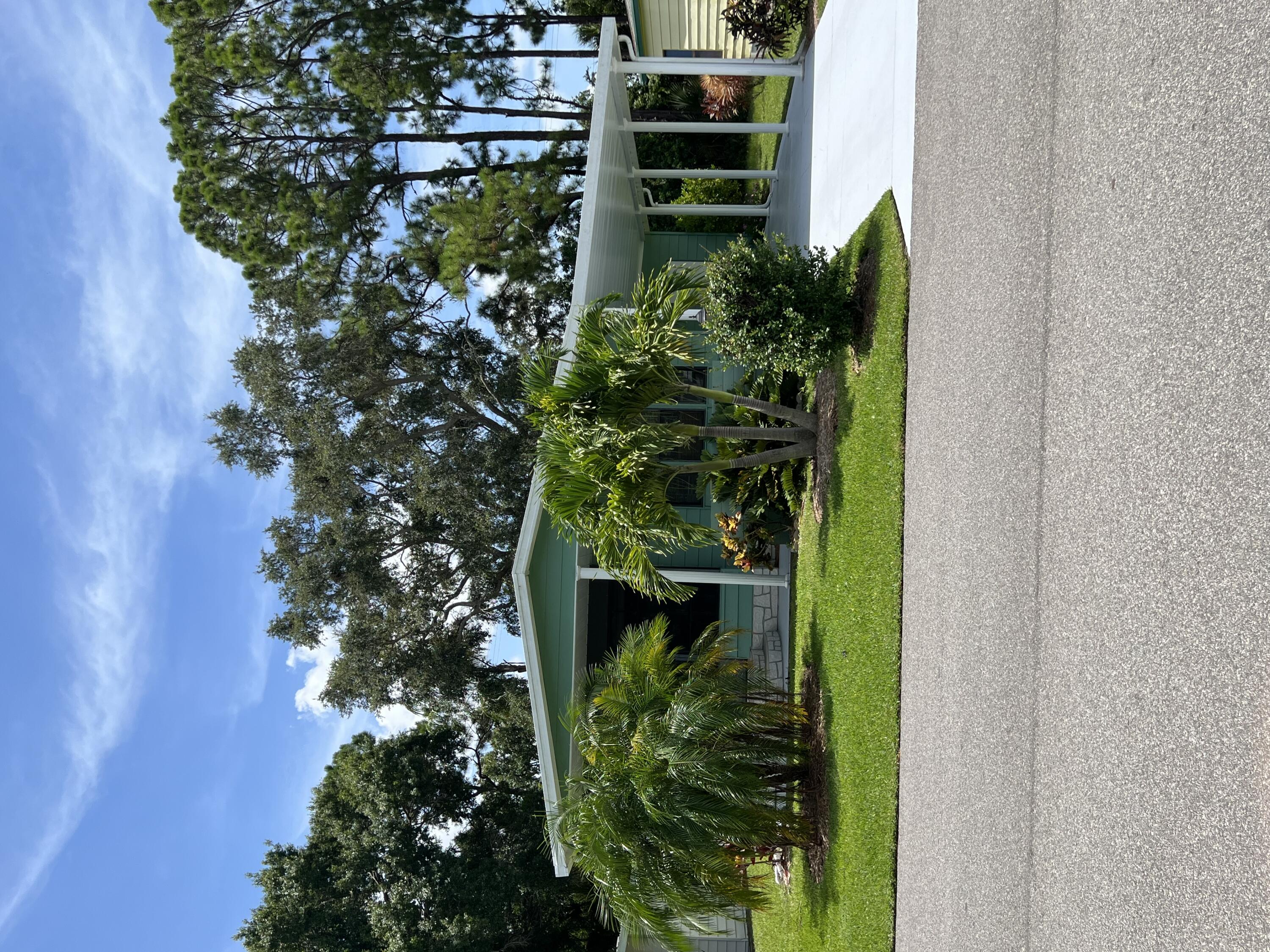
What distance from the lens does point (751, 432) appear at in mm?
10055

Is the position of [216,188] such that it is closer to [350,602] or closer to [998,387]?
[350,602]

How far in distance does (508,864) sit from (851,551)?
533 inches

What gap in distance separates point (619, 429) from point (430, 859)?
13624 millimetres

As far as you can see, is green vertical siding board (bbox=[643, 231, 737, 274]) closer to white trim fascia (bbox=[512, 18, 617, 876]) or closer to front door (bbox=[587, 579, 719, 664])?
white trim fascia (bbox=[512, 18, 617, 876])

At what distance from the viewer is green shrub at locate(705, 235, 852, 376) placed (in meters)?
8.94

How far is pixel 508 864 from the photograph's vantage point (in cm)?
1892

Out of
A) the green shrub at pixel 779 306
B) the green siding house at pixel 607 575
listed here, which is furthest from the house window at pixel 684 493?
the green shrub at pixel 779 306

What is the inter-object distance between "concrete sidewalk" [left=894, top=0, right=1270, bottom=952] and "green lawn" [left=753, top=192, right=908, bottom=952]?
Result: 768mm

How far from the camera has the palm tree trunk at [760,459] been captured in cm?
1016

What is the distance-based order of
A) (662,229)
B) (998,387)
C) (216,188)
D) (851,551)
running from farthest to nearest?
(662,229), (216,188), (851,551), (998,387)

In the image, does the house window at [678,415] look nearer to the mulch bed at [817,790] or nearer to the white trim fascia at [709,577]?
the white trim fascia at [709,577]

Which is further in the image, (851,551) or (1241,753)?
(851,551)

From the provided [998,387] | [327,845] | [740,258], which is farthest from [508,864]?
[998,387]

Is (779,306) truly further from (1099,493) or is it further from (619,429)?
(1099,493)
